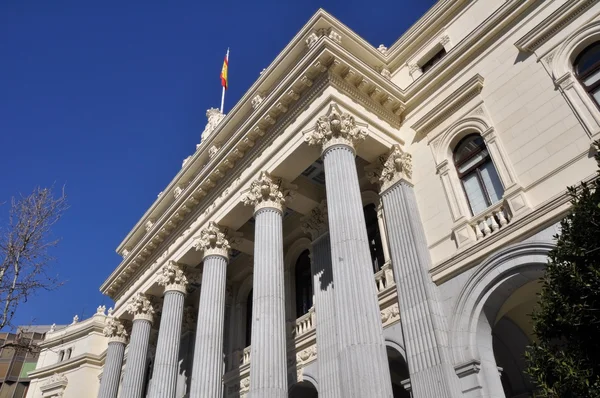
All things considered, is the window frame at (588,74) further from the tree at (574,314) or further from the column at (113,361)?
the column at (113,361)

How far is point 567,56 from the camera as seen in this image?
12.1m

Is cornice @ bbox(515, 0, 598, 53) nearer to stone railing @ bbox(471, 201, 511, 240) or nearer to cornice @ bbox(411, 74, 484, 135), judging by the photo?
cornice @ bbox(411, 74, 484, 135)

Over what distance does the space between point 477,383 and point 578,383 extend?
4.76 metres

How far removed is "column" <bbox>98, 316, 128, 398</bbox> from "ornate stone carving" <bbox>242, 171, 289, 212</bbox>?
1214 cm

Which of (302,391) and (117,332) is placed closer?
(302,391)

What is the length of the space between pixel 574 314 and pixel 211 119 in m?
21.5

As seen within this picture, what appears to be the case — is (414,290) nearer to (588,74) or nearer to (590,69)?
(588,74)

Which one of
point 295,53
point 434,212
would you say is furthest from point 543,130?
point 295,53

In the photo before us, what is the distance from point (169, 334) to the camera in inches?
714

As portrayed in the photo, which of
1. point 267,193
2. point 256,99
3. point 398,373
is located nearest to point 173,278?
point 267,193

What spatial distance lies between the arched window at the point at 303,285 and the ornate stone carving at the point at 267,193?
4102mm

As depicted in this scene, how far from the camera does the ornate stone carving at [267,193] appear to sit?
15492 millimetres

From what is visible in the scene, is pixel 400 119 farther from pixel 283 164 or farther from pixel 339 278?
pixel 339 278

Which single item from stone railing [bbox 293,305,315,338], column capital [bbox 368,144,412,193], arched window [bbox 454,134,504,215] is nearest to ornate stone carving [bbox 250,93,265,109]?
column capital [bbox 368,144,412,193]
